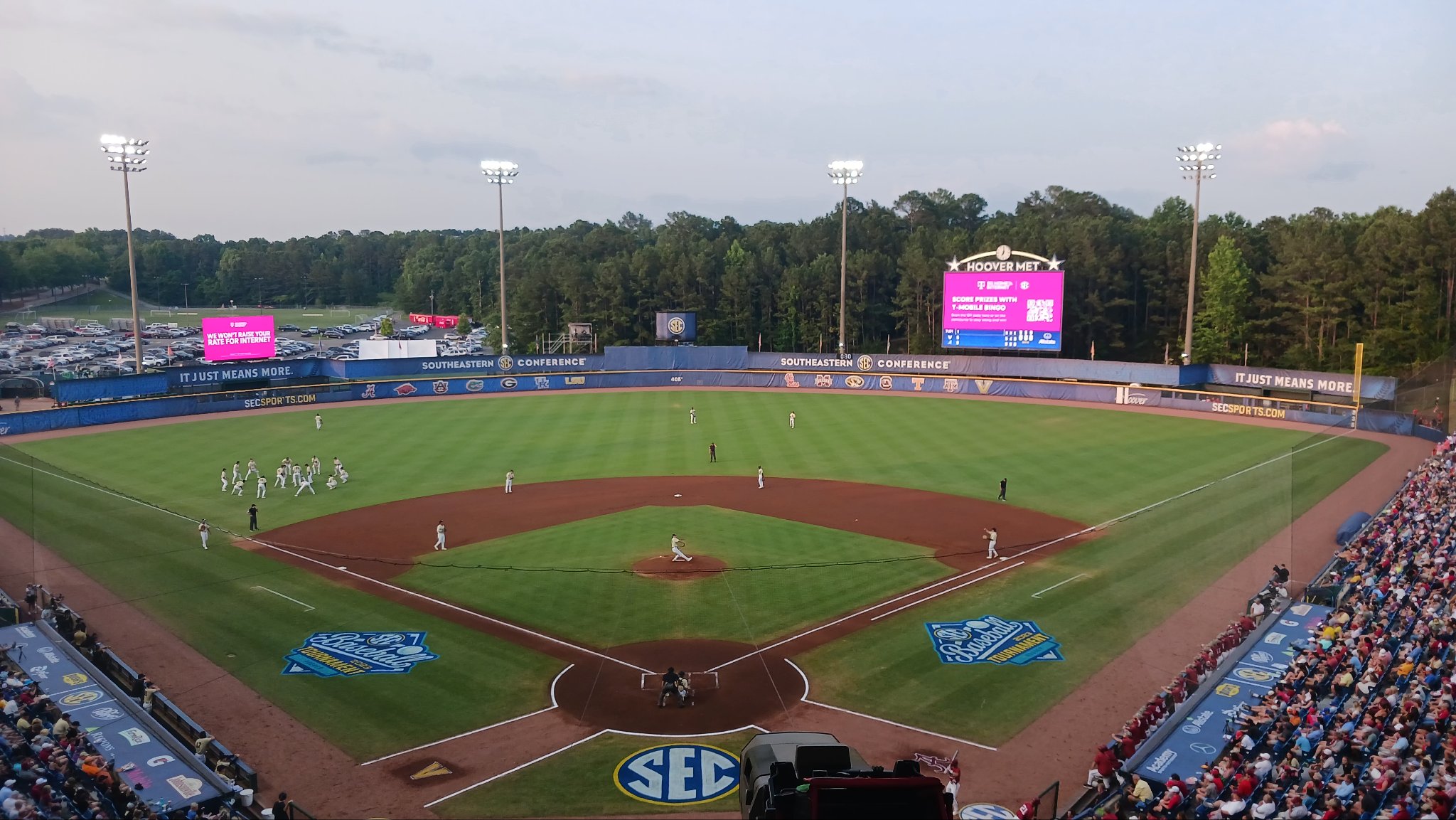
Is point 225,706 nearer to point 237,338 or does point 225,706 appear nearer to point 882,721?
point 882,721

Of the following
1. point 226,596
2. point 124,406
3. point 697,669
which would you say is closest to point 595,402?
point 124,406

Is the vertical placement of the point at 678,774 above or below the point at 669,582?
below

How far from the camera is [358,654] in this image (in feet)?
71.1

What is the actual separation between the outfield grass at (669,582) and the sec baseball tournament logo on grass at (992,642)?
289 centimetres

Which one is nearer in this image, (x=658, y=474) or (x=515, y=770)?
(x=515, y=770)

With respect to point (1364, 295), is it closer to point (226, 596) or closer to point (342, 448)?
point (342, 448)

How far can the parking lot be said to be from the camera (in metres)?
87.8

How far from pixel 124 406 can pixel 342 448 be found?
1918 centimetres

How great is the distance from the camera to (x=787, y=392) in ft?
244

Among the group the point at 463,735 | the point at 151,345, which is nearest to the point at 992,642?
the point at 463,735

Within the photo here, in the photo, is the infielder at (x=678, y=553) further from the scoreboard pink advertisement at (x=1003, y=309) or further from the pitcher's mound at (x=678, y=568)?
the scoreboard pink advertisement at (x=1003, y=309)

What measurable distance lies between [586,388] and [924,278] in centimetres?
3883

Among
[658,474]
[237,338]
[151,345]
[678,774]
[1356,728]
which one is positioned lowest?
[678,774]

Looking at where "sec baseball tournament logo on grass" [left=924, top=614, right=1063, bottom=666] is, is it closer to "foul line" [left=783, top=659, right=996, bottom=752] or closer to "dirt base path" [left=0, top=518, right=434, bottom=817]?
"foul line" [left=783, top=659, right=996, bottom=752]
